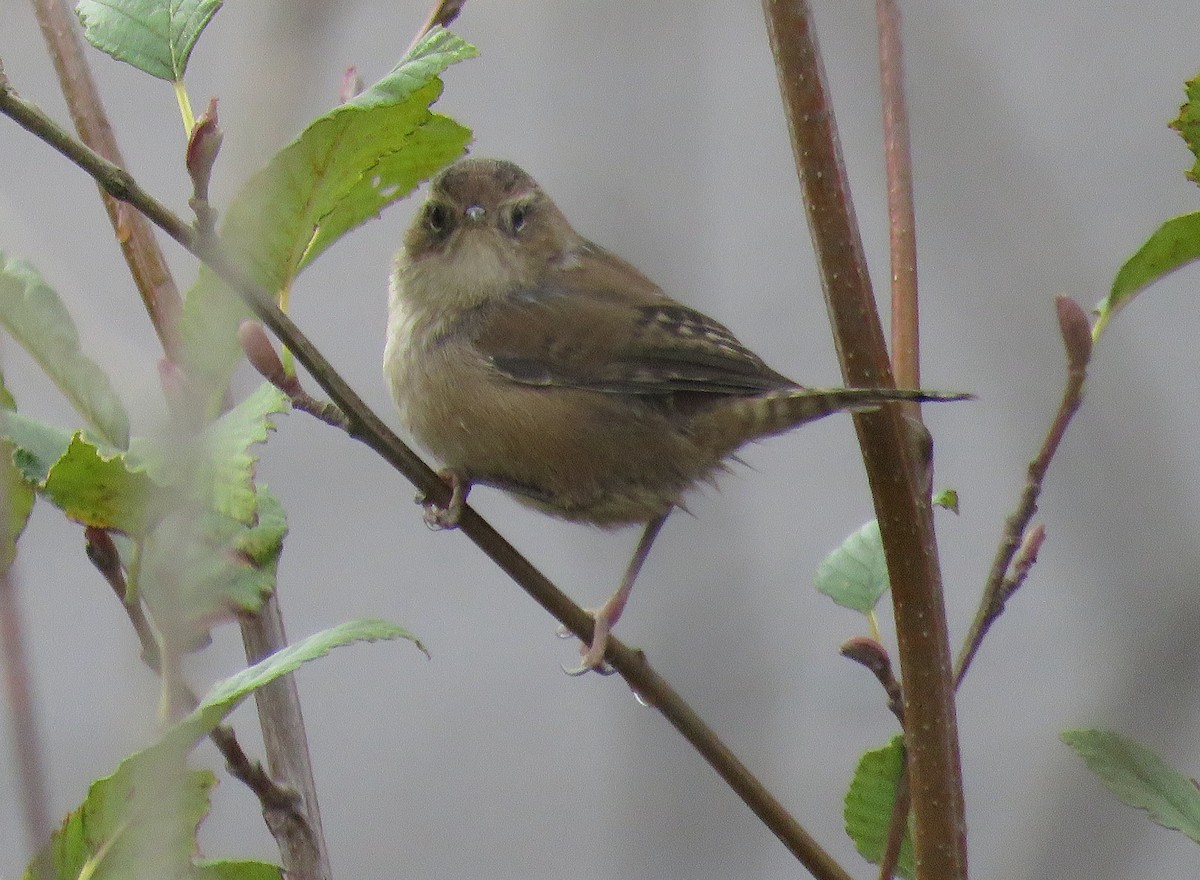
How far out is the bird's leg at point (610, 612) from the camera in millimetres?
2363

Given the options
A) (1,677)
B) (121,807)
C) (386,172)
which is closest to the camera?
(1,677)

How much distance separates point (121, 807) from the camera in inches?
50.4

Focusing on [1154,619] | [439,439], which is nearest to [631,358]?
[439,439]

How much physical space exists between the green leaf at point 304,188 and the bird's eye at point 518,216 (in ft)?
5.22

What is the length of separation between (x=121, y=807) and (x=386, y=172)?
2.46ft

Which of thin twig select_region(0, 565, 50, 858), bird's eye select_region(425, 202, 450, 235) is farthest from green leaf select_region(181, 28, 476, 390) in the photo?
bird's eye select_region(425, 202, 450, 235)

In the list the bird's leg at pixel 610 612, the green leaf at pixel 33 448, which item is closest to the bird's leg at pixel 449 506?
the bird's leg at pixel 610 612

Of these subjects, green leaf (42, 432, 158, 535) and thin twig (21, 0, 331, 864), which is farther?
thin twig (21, 0, 331, 864)

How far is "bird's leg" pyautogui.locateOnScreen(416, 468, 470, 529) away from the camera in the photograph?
1.78 m

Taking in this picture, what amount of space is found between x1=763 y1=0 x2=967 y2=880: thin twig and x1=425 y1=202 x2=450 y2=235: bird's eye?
180 centimetres

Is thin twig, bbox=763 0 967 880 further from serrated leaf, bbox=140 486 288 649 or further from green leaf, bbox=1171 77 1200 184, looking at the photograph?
serrated leaf, bbox=140 486 288 649

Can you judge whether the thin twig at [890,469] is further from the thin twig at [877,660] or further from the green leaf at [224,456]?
the green leaf at [224,456]

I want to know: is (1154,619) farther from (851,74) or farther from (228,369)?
(851,74)

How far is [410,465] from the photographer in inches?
63.4
